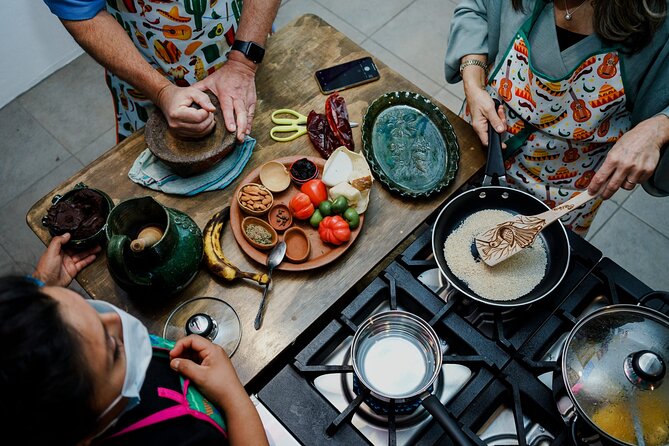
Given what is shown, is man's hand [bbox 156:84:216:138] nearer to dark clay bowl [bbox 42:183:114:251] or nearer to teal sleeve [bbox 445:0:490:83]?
dark clay bowl [bbox 42:183:114:251]

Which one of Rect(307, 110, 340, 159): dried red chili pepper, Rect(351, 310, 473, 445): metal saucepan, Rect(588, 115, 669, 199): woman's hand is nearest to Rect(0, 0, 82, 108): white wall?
Rect(307, 110, 340, 159): dried red chili pepper

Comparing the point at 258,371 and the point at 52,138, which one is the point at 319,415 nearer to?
the point at 258,371

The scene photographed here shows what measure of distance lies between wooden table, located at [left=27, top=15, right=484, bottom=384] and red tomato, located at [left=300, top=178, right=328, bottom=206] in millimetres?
151

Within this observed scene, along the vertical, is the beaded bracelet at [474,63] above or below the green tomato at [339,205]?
above

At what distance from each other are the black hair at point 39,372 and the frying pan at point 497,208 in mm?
827

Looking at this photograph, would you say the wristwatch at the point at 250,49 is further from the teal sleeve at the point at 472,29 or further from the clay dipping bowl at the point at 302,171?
the teal sleeve at the point at 472,29

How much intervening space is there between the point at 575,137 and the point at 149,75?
1.32 m

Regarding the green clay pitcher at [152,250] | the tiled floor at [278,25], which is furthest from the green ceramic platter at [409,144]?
the tiled floor at [278,25]

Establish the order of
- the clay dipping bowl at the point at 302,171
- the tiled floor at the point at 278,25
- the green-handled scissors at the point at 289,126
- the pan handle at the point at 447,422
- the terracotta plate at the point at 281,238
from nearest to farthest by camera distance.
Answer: the pan handle at the point at 447,422 → the terracotta plate at the point at 281,238 → the clay dipping bowl at the point at 302,171 → the green-handled scissors at the point at 289,126 → the tiled floor at the point at 278,25

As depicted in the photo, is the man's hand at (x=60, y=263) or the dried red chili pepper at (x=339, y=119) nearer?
the man's hand at (x=60, y=263)

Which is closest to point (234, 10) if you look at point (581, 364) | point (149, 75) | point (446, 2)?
point (149, 75)

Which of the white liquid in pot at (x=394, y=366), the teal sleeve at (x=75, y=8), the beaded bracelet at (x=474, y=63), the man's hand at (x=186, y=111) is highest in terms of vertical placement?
the teal sleeve at (x=75, y=8)

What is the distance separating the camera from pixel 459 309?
4.28 ft

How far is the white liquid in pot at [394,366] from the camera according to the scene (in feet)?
3.77
